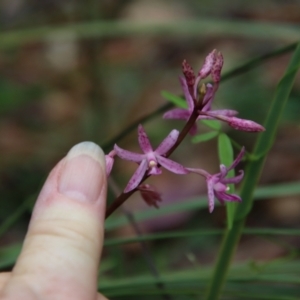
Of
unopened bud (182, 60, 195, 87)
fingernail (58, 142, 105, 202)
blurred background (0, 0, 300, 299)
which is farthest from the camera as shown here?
blurred background (0, 0, 300, 299)

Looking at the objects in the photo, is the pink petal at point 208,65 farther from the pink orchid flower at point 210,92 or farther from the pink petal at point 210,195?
the pink petal at point 210,195

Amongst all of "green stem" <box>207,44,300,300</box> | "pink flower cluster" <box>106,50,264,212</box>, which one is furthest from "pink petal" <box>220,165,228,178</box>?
"green stem" <box>207,44,300,300</box>

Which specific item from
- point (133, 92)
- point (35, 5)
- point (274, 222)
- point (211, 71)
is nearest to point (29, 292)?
point (211, 71)

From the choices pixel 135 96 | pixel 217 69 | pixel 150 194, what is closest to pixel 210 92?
pixel 217 69

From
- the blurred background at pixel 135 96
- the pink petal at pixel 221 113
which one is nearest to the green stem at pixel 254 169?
the pink petal at pixel 221 113

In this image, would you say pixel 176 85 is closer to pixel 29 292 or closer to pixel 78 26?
pixel 78 26

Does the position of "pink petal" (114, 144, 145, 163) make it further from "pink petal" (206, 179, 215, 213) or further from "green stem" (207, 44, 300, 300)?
"green stem" (207, 44, 300, 300)

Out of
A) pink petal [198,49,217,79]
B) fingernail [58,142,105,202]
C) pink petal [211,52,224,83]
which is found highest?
pink petal [198,49,217,79]
